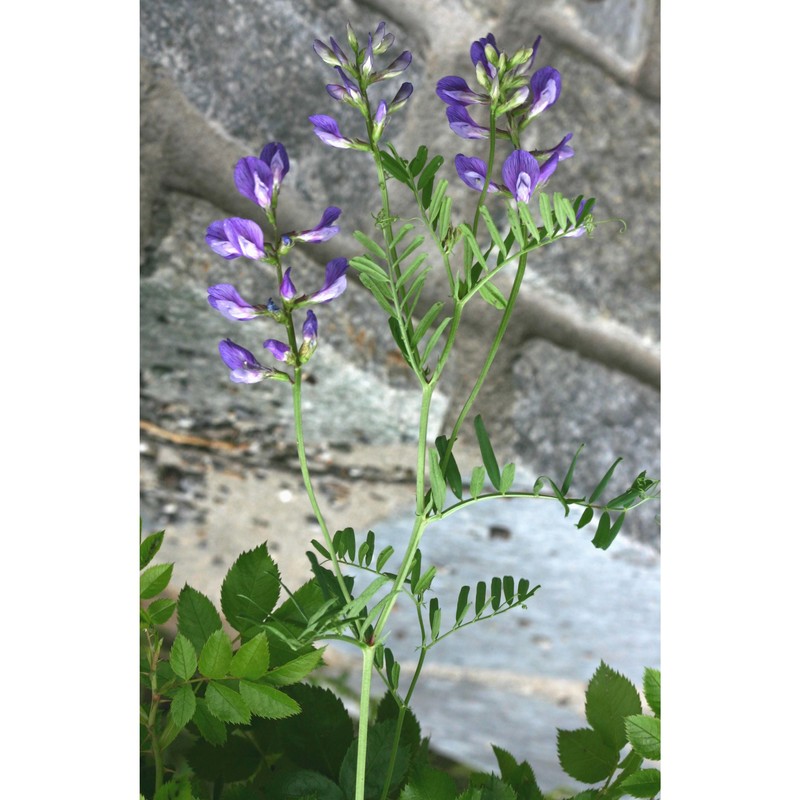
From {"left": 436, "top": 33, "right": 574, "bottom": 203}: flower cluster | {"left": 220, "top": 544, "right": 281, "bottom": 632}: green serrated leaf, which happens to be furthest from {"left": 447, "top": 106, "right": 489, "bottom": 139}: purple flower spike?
{"left": 220, "top": 544, "right": 281, "bottom": 632}: green serrated leaf

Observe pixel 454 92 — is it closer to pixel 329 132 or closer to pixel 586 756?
pixel 329 132

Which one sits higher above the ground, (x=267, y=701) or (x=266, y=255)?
(x=266, y=255)

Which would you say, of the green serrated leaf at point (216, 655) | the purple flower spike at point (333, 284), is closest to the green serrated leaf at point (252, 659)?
the green serrated leaf at point (216, 655)

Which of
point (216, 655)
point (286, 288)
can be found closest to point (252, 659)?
point (216, 655)

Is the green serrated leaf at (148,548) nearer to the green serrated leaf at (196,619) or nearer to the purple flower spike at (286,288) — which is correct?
the green serrated leaf at (196,619)

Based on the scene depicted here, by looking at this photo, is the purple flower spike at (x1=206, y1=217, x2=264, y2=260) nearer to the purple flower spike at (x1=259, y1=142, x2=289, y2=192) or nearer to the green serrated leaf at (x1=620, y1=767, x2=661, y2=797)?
the purple flower spike at (x1=259, y1=142, x2=289, y2=192)

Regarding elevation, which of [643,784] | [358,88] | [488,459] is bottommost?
[643,784]
